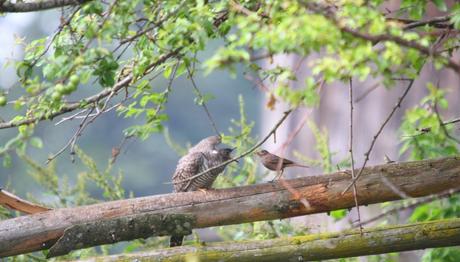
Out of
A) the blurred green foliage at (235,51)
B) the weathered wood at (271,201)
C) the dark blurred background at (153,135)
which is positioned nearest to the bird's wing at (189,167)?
the blurred green foliage at (235,51)

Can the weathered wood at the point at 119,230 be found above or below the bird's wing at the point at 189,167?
below

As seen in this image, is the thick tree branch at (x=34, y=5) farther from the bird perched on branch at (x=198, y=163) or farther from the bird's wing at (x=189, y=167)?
the bird's wing at (x=189, y=167)

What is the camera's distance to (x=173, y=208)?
19.0 feet

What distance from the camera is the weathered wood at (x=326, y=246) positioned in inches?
219

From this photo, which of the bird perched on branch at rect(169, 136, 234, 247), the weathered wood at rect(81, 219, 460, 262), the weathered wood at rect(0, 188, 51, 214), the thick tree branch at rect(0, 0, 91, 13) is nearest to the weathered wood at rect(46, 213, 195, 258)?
the weathered wood at rect(81, 219, 460, 262)

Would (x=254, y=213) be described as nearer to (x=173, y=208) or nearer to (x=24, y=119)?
(x=173, y=208)

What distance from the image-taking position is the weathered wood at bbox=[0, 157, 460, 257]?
573cm

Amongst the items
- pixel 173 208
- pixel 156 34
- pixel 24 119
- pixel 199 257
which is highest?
pixel 156 34

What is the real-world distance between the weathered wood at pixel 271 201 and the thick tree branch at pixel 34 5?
1.43 metres

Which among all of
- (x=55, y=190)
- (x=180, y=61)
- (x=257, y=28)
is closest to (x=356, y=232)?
(x=180, y=61)

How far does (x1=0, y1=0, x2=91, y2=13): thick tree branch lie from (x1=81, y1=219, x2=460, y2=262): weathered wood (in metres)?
1.61

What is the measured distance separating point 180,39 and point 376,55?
1.36 meters

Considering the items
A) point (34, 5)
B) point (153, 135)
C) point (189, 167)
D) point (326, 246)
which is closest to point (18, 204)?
point (189, 167)

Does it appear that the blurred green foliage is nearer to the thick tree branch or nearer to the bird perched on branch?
the thick tree branch
